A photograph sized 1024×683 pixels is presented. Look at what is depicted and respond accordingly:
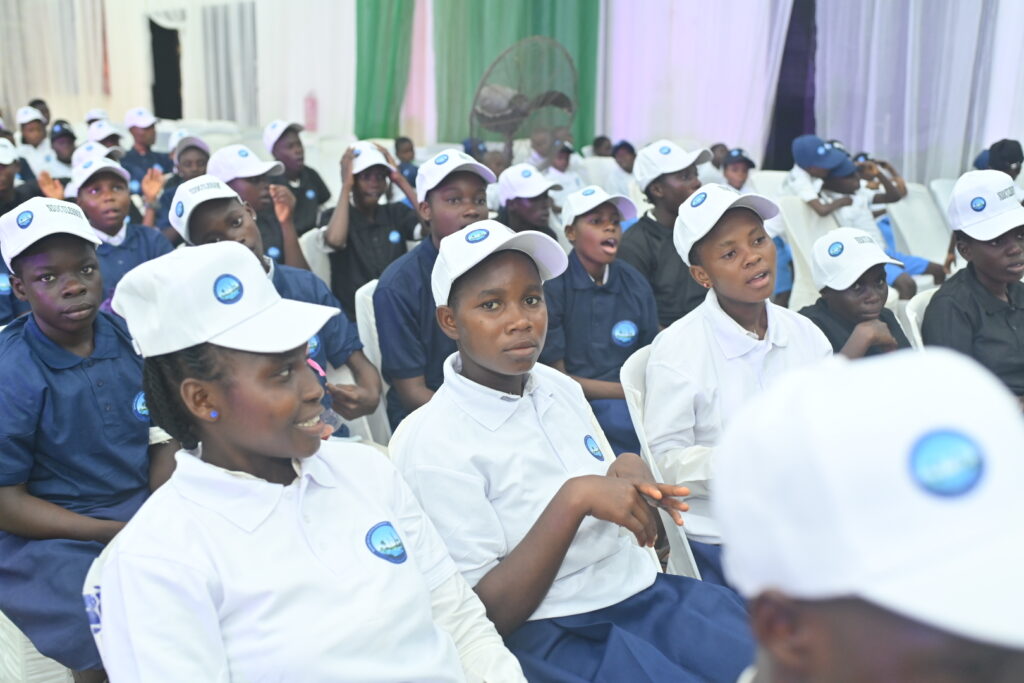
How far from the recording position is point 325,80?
29.0ft

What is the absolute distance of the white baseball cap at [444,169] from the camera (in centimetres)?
300

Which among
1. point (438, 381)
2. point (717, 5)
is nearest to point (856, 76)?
point (717, 5)

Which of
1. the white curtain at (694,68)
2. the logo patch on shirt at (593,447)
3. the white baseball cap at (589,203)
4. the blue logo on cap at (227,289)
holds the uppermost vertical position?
the white curtain at (694,68)

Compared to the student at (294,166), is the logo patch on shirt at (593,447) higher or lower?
lower

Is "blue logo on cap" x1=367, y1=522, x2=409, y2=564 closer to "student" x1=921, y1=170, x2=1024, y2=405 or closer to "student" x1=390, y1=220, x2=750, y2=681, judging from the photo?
"student" x1=390, y1=220, x2=750, y2=681

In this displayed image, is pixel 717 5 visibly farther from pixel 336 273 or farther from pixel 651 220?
pixel 336 273

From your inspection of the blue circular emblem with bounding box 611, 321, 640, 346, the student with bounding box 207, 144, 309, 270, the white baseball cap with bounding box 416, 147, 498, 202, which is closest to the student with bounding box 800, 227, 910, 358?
the blue circular emblem with bounding box 611, 321, 640, 346

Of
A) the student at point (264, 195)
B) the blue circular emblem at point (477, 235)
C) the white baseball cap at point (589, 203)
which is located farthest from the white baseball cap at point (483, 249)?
the student at point (264, 195)

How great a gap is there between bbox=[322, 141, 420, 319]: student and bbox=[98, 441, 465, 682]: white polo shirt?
2724mm

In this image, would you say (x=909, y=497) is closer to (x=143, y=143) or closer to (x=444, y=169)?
(x=444, y=169)

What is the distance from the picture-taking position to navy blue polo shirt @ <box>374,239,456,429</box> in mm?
2723

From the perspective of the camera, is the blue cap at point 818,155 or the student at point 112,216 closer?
the student at point 112,216

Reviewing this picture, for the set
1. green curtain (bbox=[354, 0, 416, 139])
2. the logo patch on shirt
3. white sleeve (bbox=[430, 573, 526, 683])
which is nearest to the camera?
white sleeve (bbox=[430, 573, 526, 683])

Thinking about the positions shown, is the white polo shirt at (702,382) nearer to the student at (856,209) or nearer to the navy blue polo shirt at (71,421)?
the navy blue polo shirt at (71,421)
